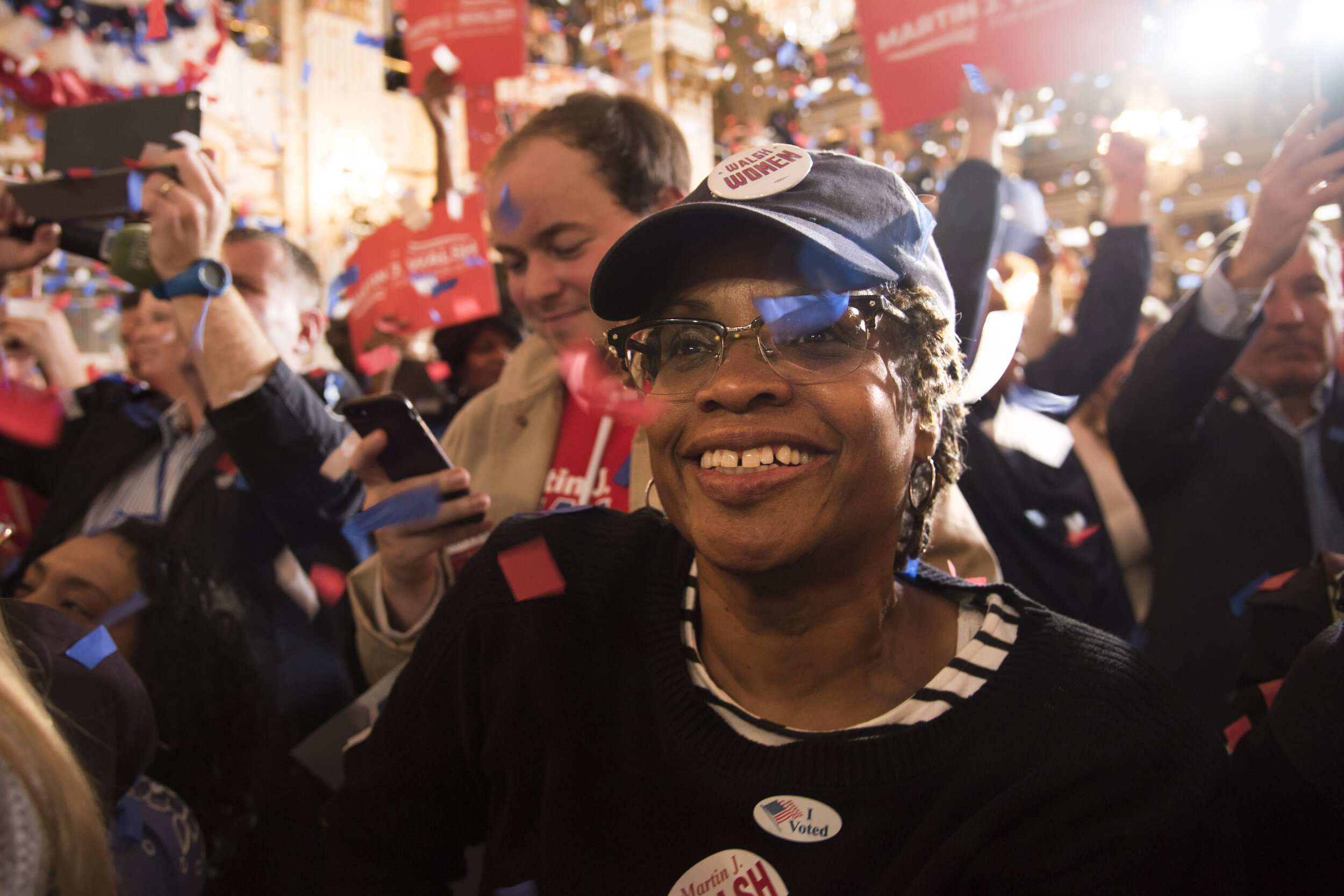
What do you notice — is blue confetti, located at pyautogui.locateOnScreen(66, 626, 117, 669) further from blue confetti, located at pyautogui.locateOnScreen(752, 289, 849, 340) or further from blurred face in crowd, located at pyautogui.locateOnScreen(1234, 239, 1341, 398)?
blurred face in crowd, located at pyautogui.locateOnScreen(1234, 239, 1341, 398)

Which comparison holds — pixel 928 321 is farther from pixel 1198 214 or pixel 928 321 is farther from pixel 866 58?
pixel 1198 214

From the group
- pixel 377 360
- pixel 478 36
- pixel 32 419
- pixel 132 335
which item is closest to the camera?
pixel 32 419

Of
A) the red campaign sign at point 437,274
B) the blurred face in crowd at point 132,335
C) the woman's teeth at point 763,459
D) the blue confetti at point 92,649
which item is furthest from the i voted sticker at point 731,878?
the blurred face in crowd at point 132,335

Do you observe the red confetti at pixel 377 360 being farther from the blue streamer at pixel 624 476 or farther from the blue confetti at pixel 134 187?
the blue streamer at pixel 624 476

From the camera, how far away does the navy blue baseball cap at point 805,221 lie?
917mm

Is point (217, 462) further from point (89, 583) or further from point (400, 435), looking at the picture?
point (400, 435)

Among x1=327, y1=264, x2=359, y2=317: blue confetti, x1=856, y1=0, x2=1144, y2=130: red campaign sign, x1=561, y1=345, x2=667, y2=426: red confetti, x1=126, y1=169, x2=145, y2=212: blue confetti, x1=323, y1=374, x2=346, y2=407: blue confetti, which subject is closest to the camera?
x1=561, y1=345, x2=667, y2=426: red confetti

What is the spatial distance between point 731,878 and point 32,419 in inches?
99.4

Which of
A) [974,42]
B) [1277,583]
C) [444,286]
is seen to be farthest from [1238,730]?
[444,286]

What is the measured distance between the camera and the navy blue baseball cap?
917 millimetres

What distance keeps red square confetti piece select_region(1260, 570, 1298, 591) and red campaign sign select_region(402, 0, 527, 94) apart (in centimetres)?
256

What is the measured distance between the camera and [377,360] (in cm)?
303

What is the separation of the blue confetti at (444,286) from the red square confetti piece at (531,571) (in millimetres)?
1991

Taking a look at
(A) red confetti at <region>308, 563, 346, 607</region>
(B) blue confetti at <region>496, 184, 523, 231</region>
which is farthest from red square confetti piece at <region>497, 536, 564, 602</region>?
(A) red confetti at <region>308, 563, 346, 607</region>
